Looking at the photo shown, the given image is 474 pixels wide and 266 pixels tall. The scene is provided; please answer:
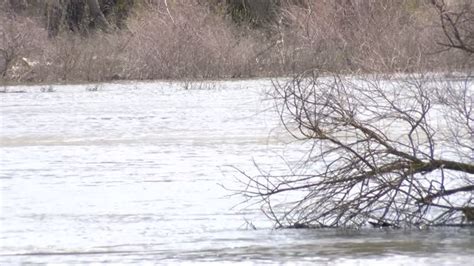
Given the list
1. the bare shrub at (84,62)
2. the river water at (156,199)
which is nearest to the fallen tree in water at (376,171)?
the river water at (156,199)

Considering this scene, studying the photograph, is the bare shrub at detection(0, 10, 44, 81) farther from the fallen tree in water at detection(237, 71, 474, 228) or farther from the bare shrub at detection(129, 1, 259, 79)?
the fallen tree in water at detection(237, 71, 474, 228)

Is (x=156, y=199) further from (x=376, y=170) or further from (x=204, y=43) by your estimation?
(x=204, y=43)

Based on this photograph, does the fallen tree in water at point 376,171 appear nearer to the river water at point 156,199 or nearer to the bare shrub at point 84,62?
the river water at point 156,199

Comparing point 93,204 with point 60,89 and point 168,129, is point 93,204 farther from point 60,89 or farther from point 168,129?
point 60,89

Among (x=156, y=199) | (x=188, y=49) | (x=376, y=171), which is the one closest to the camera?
(x=376, y=171)

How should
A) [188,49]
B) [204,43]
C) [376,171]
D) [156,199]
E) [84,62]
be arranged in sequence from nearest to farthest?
A: [376,171], [156,199], [188,49], [204,43], [84,62]

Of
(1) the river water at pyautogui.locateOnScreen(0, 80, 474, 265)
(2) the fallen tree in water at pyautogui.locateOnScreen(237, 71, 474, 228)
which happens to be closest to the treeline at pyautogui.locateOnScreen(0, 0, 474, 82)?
(1) the river water at pyautogui.locateOnScreen(0, 80, 474, 265)

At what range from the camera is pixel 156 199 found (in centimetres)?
1231

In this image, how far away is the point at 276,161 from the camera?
15016 mm

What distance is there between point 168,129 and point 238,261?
12026 millimetres

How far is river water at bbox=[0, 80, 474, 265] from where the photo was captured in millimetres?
9195

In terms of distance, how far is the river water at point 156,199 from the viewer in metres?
9.20

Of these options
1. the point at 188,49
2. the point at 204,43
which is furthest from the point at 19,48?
the point at 204,43

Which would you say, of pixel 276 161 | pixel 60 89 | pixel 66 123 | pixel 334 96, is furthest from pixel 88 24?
pixel 334 96
